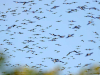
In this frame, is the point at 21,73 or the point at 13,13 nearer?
the point at 13,13

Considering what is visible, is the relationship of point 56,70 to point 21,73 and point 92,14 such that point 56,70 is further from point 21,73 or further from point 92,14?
point 92,14

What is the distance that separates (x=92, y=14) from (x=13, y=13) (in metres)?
2.07

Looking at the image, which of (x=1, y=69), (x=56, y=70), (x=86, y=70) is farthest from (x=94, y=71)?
(x=1, y=69)

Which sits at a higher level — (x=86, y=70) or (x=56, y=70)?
(x=56, y=70)

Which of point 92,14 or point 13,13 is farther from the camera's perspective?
point 13,13

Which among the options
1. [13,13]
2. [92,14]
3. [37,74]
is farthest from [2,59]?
[92,14]

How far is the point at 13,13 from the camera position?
600 centimetres

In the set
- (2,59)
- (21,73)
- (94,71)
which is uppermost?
(2,59)

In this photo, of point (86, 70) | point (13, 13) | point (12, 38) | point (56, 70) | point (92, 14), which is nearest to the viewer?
point (92, 14)

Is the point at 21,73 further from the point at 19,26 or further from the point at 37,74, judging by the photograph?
the point at 19,26

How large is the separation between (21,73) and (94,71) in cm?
247

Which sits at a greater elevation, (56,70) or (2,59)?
(2,59)

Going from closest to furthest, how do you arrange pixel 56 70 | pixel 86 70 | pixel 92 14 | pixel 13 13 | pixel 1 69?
1. pixel 92 14
2. pixel 13 13
3. pixel 86 70
4. pixel 1 69
5. pixel 56 70

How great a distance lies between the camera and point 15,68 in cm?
756
